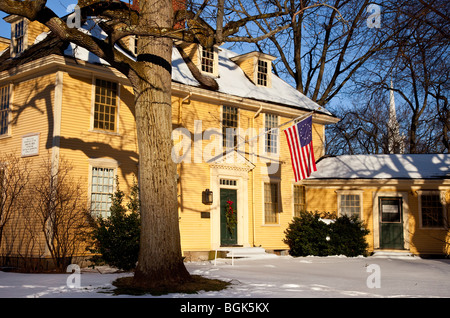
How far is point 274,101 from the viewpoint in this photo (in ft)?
71.5

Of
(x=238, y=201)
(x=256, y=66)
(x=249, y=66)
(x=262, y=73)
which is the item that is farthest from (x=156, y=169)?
(x=262, y=73)

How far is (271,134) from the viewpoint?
22.0m

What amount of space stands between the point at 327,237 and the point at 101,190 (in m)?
9.18

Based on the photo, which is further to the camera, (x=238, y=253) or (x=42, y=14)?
(x=238, y=253)

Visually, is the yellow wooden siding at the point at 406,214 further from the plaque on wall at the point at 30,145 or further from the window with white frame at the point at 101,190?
the plaque on wall at the point at 30,145

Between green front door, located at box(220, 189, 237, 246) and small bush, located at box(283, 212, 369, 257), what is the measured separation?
Result: 2949 mm

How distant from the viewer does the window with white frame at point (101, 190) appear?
15852 millimetres

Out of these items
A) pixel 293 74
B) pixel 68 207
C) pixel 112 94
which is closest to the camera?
pixel 68 207
